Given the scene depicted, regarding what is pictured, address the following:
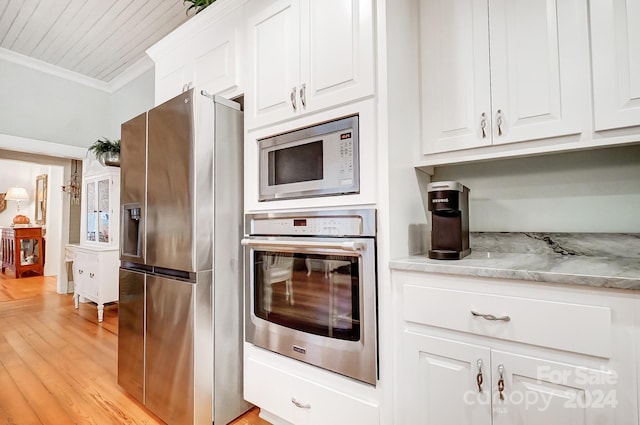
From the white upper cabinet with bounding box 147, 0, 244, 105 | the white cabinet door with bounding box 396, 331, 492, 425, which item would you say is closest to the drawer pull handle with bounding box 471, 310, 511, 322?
the white cabinet door with bounding box 396, 331, 492, 425

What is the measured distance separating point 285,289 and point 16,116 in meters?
4.31

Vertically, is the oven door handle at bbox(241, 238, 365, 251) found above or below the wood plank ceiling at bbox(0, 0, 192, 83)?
below

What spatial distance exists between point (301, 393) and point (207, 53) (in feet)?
6.60

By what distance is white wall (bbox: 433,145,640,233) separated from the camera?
4.33 ft

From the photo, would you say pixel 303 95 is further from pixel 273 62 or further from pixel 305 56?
pixel 273 62

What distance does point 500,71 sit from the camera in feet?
4.45

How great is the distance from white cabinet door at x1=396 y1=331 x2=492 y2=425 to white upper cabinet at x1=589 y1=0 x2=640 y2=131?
971 mm

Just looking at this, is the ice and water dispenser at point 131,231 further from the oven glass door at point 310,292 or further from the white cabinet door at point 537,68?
the white cabinet door at point 537,68

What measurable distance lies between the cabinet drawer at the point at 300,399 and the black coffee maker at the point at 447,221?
69 centimetres

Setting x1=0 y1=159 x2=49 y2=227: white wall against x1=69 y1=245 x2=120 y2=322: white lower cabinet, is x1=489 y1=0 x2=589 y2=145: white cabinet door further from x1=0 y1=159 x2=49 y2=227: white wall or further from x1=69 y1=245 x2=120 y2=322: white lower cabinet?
x1=0 y1=159 x2=49 y2=227: white wall

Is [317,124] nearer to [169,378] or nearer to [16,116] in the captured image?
[169,378]

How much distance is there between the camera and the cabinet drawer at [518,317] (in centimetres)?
90

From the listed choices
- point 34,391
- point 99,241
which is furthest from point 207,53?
point 99,241

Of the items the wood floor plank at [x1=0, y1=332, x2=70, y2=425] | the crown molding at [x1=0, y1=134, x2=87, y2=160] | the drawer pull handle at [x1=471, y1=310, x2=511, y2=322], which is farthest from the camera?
the crown molding at [x1=0, y1=134, x2=87, y2=160]
